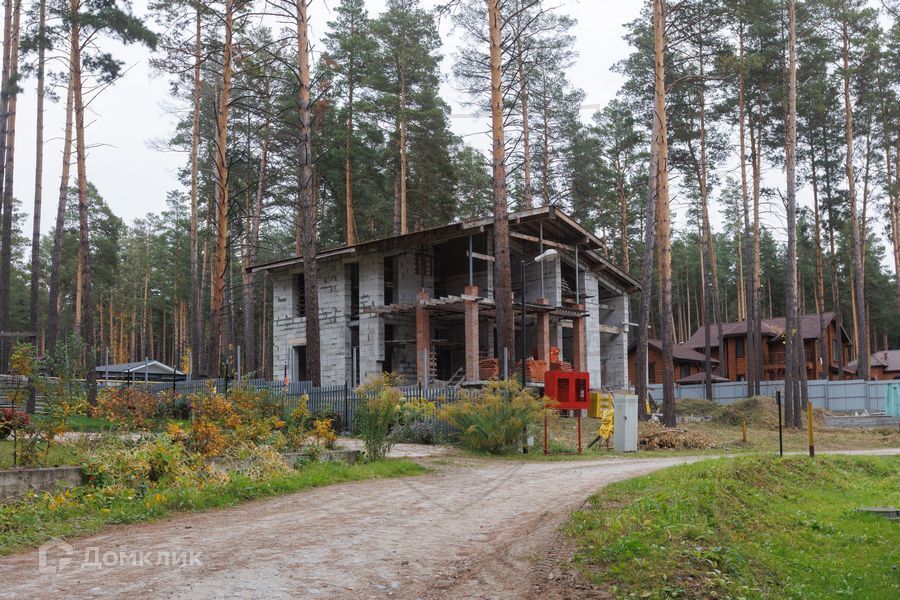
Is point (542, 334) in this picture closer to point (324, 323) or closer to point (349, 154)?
point (324, 323)

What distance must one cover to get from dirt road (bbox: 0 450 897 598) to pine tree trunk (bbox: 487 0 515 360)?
981cm

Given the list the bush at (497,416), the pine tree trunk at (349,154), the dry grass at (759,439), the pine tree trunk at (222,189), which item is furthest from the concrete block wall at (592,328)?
the bush at (497,416)

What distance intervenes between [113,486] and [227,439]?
7.64 ft

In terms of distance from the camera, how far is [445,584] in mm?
6273

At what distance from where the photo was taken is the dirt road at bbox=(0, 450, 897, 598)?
600 centimetres

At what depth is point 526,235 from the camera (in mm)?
33438

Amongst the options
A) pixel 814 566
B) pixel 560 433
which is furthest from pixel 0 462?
pixel 560 433

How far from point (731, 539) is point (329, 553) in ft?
13.2

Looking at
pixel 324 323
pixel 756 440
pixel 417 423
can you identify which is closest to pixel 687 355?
pixel 324 323

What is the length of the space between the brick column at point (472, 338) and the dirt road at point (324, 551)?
1840 centimetres

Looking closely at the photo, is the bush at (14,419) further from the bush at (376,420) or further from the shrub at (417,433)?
the shrub at (417,433)

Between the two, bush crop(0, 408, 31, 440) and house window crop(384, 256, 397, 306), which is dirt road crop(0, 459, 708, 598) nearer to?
bush crop(0, 408, 31, 440)

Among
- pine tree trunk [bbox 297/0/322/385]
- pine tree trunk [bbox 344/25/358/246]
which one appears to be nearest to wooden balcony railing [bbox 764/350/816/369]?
pine tree trunk [bbox 344/25/358/246]

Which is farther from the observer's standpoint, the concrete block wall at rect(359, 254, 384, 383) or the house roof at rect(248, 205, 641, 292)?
the concrete block wall at rect(359, 254, 384, 383)
